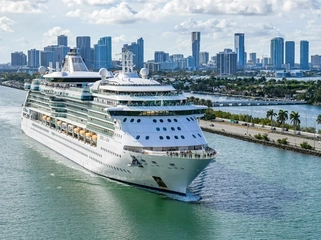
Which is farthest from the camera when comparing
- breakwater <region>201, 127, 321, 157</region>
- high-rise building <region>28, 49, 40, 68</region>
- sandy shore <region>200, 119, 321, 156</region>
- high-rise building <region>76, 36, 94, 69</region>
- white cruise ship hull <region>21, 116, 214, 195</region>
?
high-rise building <region>28, 49, 40, 68</region>

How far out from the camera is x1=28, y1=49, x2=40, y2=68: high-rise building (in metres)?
192

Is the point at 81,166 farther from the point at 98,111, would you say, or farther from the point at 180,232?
the point at 180,232

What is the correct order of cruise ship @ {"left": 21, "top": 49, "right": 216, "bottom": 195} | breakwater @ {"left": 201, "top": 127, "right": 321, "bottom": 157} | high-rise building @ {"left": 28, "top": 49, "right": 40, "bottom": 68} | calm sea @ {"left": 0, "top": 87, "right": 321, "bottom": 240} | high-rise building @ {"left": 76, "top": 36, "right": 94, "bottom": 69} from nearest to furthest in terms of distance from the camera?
1. calm sea @ {"left": 0, "top": 87, "right": 321, "bottom": 240}
2. cruise ship @ {"left": 21, "top": 49, "right": 216, "bottom": 195}
3. breakwater @ {"left": 201, "top": 127, "right": 321, "bottom": 157}
4. high-rise building @ {"left": 76, "top": 36, "right": 94, "bottom": 69}
5. high-rise building @ {"left": 28, "top": 49, "right": 40, "bottom": 68}

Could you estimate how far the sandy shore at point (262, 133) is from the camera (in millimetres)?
31761

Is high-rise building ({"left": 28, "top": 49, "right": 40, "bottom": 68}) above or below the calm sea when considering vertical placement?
above

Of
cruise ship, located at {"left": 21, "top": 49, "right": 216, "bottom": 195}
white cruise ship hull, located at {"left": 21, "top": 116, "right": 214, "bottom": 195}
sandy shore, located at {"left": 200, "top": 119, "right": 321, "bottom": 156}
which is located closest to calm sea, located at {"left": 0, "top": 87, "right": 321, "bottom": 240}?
white cruise ship hull, located at {"left": 21, "top": 116, "right": 214, "bottom": 195}

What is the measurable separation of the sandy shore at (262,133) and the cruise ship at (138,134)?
34.0ft

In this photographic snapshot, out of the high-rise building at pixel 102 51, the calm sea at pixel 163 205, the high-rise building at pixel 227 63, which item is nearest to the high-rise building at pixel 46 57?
the high-rise building at pixel 102 51

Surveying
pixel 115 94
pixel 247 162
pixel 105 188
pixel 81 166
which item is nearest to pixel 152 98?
pixel 115 94

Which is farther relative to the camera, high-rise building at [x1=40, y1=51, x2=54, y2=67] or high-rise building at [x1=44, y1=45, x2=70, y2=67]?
high-rise building at [x1=40, y1=51, x2=54, y2=67]

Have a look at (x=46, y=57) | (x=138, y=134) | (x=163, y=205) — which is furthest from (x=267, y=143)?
(x=46, y=57)

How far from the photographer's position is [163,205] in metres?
19.7

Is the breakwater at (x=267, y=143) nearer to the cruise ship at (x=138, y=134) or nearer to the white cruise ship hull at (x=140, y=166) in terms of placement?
the cruise ship at (x=138, y=134)

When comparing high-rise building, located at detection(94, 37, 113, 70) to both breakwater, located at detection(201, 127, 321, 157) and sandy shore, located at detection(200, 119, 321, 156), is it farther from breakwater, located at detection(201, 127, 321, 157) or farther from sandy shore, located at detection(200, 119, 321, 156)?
breakwater, located at detection(201, 127, 321, 157)
